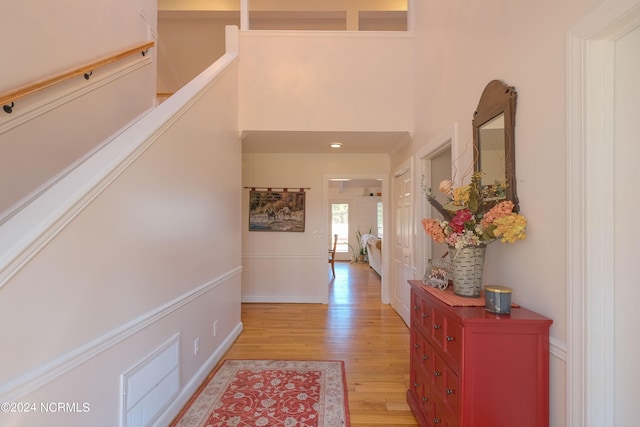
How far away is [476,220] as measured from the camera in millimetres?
1673

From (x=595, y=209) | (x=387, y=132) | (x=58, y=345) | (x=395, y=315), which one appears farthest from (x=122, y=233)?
(x=395, y=315)

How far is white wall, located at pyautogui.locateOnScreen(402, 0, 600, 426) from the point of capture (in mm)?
1321

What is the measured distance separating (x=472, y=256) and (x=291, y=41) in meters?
3.13

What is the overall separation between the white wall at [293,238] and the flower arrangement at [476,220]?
3.26 metres

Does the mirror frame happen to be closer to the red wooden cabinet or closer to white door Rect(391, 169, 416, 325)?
the red wooden cabinet

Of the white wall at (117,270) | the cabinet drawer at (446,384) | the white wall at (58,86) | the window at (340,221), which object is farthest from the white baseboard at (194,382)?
the window at (340,221)

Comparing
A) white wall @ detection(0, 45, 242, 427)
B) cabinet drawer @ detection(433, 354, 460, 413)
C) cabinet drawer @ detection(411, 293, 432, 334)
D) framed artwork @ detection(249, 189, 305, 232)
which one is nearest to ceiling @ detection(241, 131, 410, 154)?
framed artwork @ detection(249, 189, 305, 232)

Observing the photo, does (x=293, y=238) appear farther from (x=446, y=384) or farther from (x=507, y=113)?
(x=507, y=113)

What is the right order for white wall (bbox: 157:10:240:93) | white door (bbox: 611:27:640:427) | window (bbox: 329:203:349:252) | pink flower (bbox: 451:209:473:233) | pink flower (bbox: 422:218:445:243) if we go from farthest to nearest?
window (bbox: 329:203:349:252) → white wall (bbox: 157:10:240:93) → pink flower (bbox: 422:218:445:243) → pink flower (bbox: 451:209:473:233) → white door (bbox: 611:27:640:427)

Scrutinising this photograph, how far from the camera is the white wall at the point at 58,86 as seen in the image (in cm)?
207

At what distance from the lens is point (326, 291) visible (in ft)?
16.4

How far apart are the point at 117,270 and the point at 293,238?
12.1 feet

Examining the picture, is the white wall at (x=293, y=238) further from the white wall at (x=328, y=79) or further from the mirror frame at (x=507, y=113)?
the mirror frame at (x=507, y=113)

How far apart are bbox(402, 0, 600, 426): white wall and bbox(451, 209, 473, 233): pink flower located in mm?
258
